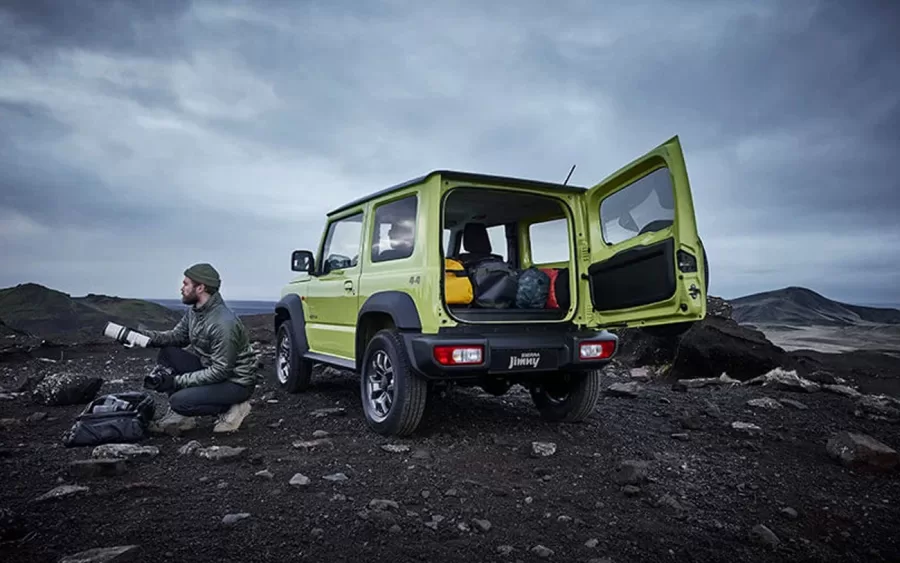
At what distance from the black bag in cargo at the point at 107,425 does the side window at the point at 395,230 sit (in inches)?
92.7

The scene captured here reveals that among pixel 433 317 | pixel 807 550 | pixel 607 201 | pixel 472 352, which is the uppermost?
pixel 607 201

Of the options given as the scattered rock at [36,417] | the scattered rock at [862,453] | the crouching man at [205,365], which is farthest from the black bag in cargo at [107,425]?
the scattered rock at [862,453]

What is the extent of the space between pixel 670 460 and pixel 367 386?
8.19ft

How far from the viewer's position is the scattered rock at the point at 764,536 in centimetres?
292

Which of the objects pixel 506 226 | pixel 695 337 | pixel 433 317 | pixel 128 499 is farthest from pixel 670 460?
pixel 695 337

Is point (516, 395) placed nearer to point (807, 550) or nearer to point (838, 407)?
point (838, 407)

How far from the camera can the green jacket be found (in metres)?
4.88

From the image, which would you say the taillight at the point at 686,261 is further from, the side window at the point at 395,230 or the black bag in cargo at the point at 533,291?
the side window at the point at 395,230

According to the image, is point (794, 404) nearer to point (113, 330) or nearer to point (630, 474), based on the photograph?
point (630, 474)

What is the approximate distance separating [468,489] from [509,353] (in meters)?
1.18

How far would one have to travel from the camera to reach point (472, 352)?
427 cm

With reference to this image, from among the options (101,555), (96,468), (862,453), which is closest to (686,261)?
(862,453)

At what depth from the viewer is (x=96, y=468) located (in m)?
3.66

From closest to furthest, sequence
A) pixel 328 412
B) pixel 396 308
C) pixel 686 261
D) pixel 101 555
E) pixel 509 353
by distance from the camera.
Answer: pixel 101 555
pixel 686 261
pixel 509 353
pixel 396 308
pixel 328 412
